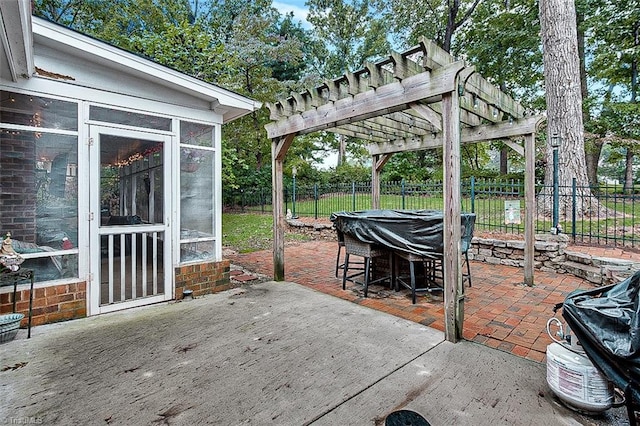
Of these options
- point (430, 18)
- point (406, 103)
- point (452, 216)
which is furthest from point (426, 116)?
point (430, 18)

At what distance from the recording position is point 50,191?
3059 millimetres

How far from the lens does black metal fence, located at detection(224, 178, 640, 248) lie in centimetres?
549

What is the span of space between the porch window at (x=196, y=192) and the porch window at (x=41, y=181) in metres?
1.08

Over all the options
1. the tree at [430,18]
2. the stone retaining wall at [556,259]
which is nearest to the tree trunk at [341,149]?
the tree at [430,18]

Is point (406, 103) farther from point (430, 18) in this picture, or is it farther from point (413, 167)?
point (430, 18)

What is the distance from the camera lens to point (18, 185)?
2936 mm

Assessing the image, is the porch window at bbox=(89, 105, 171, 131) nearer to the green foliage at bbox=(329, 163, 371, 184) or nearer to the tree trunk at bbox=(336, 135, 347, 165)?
the green foliage at bbox=(329, 163, 371, 184)

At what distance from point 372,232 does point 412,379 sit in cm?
188

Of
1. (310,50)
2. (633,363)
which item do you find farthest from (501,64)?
(633,363)

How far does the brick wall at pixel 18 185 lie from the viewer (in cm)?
287

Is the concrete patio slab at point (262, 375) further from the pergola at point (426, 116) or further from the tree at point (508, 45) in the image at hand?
the tree at point (508, 45)

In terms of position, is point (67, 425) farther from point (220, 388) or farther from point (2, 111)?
point (2, 111)

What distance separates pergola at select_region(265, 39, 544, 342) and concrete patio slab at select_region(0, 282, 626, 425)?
58 cm

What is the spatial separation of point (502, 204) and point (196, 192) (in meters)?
7.57
